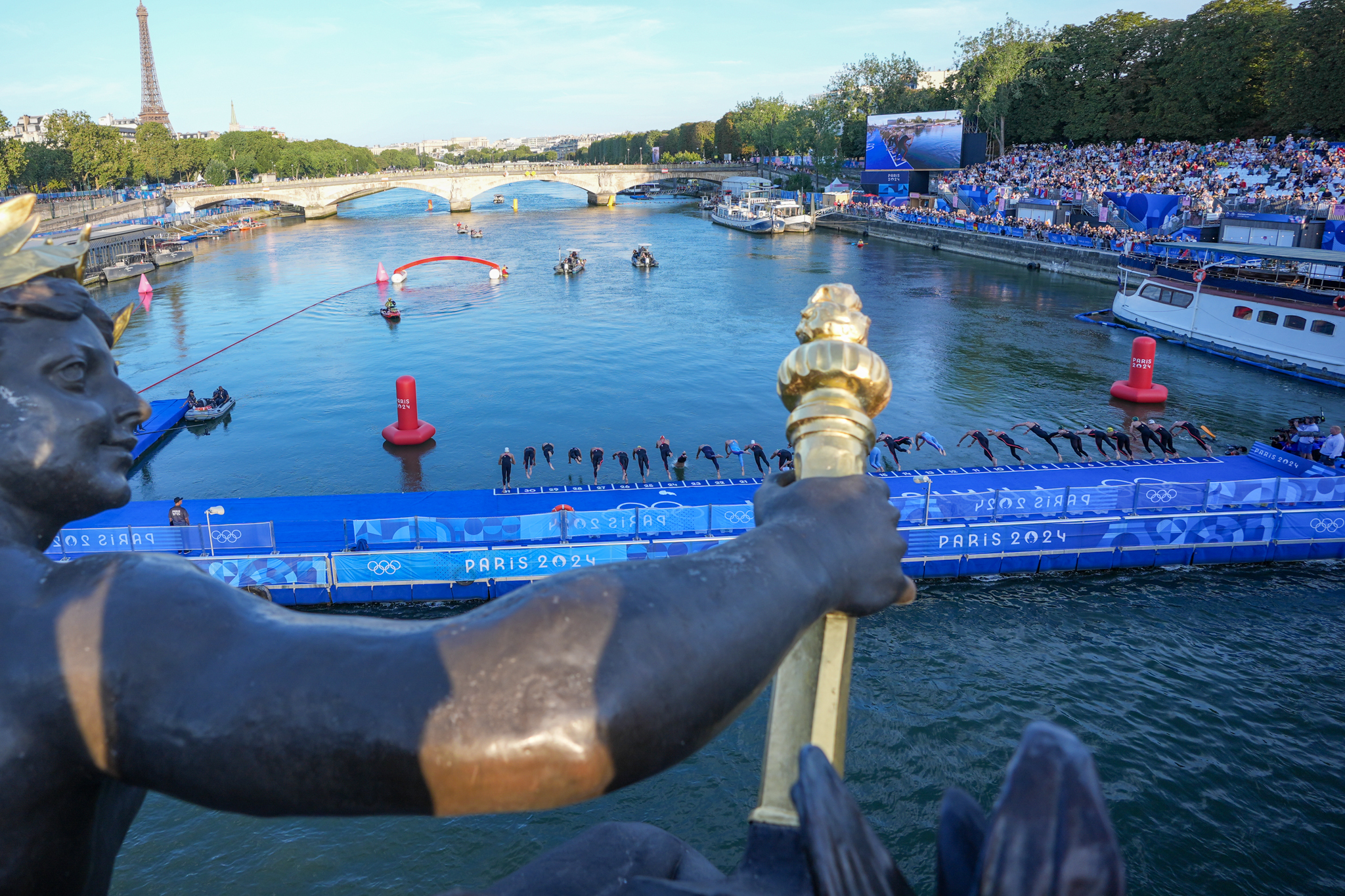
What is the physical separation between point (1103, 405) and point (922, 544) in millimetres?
17526

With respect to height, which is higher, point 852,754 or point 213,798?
point 213,798

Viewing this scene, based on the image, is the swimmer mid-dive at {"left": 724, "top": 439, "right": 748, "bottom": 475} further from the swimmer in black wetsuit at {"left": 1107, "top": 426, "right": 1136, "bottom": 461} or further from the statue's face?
the statue's face

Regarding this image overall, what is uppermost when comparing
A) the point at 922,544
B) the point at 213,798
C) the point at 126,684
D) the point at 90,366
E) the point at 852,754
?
the point at 90,366

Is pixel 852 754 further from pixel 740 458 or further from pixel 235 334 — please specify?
pixel 235 334

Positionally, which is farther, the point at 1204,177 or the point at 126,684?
the point at 1204,177

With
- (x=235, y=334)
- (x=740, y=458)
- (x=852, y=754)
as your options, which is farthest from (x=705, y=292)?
(x=852, y=754)

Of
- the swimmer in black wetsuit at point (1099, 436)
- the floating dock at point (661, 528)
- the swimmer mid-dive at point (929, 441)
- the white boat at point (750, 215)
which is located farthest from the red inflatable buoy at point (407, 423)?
the white boat at point (750, 215)

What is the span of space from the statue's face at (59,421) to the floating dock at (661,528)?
45.6 feet

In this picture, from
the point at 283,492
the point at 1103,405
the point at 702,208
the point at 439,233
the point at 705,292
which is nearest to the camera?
the point at 283,492

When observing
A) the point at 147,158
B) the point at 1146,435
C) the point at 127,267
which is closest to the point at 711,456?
the point at 1146,435

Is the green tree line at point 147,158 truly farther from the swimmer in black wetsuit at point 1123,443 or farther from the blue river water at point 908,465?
the swimmer in black wetsuit at point 1123,443

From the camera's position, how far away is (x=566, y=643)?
5.41ft

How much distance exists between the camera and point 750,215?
91.0 meters

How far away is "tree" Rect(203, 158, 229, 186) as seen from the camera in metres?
114
